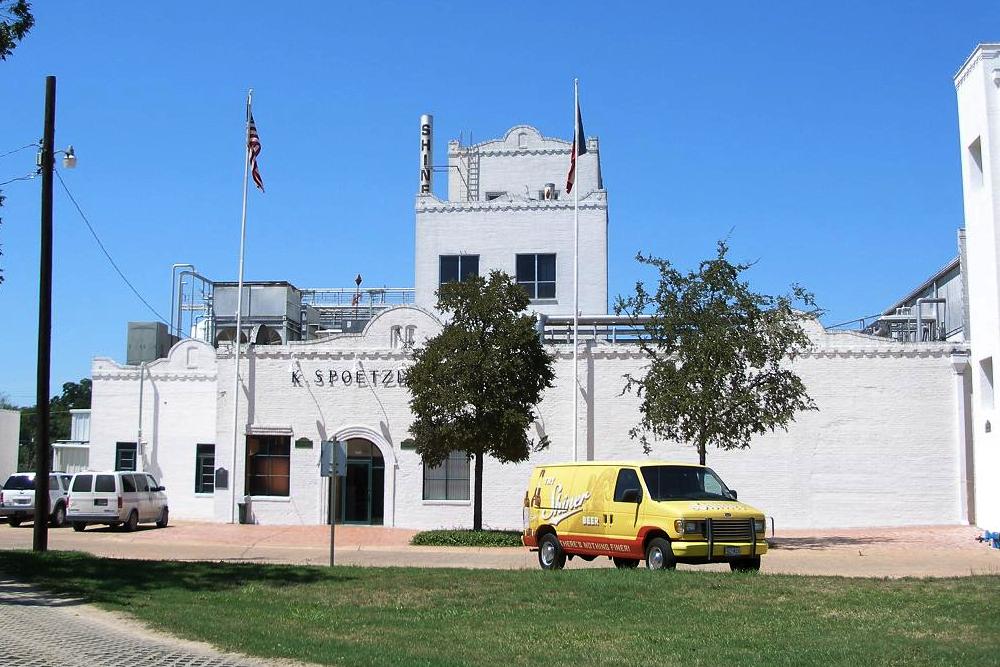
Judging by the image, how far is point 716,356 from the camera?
2617 centimetres

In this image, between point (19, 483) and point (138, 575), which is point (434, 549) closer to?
point (138, 575)

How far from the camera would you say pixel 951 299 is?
121 ft

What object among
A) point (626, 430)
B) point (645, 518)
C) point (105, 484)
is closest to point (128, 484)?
point (105, 484)

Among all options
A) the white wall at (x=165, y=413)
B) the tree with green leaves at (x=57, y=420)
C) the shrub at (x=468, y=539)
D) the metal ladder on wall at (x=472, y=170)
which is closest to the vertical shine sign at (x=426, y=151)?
the metal ladder on wall at (x=472, y=170)

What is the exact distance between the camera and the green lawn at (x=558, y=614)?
10781 mm

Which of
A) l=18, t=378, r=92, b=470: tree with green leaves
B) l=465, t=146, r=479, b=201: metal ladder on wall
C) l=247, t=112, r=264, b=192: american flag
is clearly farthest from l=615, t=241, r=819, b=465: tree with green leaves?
l=18, t=378, r=92, b=470: tree with green leaves

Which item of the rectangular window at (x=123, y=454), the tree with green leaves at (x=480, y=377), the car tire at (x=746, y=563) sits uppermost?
the tree with green leaves at (x=480, y=377)

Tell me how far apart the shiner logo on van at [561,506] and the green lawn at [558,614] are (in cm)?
294

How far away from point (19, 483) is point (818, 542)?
82.7ft

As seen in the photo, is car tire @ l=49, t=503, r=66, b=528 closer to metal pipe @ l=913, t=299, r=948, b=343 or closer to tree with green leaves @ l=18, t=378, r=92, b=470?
metal pipe @ l=913, t=299, r=948, b=343

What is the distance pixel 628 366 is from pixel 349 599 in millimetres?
19929

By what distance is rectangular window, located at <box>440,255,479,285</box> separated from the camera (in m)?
44.9

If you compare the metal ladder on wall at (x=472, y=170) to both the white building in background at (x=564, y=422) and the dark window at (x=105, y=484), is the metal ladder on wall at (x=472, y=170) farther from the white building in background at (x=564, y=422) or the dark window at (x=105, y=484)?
the dark window at (x=105, y=484)

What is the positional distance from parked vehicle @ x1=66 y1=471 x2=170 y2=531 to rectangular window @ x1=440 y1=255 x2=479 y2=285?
16366 millimetres
